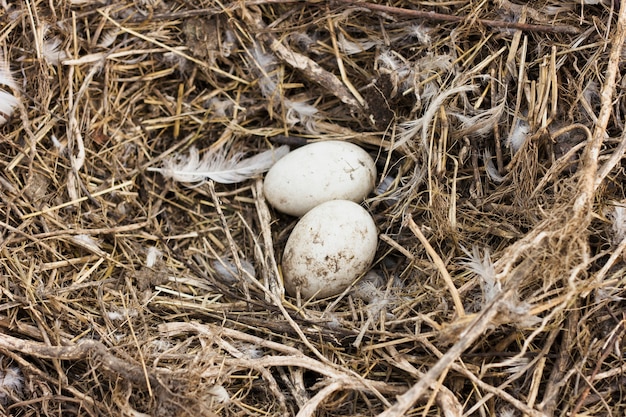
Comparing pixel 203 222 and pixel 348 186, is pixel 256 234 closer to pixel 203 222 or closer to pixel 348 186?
pixel 203 222

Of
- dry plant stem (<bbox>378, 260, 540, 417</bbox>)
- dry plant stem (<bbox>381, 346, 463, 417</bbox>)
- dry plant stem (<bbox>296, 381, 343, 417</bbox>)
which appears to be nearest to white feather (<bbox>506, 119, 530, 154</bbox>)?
dry plant stem (<bbox>378, 260, 540, 417</bbox>)

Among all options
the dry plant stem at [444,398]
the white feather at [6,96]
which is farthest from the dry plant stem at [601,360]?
the white feather at [6,96]

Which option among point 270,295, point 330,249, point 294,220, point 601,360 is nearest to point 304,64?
point 294,220

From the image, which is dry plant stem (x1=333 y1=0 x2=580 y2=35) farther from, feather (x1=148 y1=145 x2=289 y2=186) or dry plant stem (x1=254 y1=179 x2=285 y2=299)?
dry plant stem (x1=254 y1=179 x2=285 y2=299)

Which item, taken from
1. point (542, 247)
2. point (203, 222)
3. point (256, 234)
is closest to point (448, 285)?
point (542, 247)

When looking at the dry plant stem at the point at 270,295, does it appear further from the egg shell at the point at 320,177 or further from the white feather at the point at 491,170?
the white feather at the point at 491,170

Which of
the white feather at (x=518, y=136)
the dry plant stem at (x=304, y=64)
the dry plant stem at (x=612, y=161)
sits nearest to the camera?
the dry plant stem at (x=612, y=161)

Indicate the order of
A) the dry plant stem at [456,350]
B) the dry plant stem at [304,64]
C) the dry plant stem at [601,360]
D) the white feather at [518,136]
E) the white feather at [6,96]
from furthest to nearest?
the dry plant stem at [304,64] → the white feather at [6,96] → the white feather at [518,136] → the dry plant stem at [601,360] → the dry plant stem at [456,350]
